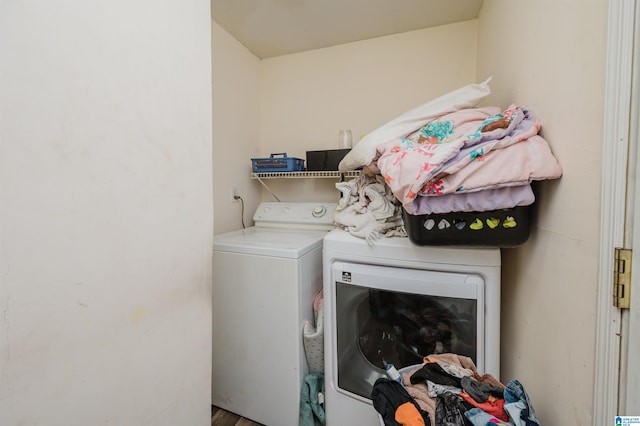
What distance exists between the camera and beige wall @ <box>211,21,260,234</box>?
1760 mm

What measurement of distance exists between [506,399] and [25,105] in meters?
1.31

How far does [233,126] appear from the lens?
1.91 m

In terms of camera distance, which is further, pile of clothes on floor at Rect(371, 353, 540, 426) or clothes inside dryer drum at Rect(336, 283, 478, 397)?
clothes inside dryer drum at Rect(336, 283, 478, 397)

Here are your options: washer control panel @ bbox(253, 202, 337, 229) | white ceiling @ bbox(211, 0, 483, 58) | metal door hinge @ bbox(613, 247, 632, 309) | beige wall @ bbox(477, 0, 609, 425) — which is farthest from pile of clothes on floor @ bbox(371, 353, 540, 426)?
white ceiling @ bbox(211, 0, 483, 58)

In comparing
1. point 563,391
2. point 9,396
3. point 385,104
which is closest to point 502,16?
point 385,104

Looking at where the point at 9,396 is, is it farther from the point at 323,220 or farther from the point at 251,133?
the point at 251,133

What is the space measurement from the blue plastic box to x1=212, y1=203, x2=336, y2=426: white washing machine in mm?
604

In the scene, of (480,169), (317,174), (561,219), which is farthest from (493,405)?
(317,174)

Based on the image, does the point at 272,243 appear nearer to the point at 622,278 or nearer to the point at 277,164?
the point at 277,164

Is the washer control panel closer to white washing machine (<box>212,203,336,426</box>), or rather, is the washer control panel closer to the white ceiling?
white washing machine (<box>212,203,336,426</box>)

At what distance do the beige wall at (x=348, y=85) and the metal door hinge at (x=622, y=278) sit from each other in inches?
61.5

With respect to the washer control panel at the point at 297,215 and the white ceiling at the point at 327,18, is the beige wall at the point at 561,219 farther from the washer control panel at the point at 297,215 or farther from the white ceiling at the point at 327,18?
the washer control panel at the point at 297,215

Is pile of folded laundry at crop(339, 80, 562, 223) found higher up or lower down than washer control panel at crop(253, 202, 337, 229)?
higher up

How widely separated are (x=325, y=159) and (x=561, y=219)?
4.45 ft
